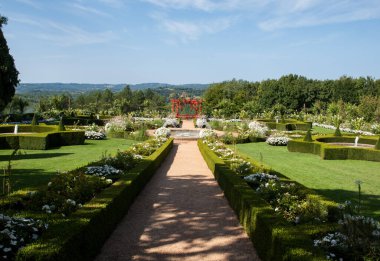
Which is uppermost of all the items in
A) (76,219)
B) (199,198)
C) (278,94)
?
(278,94)

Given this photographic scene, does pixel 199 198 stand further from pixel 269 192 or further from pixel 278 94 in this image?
pixel 278 94

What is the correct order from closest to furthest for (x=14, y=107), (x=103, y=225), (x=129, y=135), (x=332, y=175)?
(x=103, y=225) → (x=332, y=175) → (x=129, y=135) → (x=14, y=107)

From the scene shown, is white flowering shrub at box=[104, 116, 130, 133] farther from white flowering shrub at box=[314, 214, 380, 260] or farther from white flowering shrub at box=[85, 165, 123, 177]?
white flowering shrub at box=[314, 214, 380, 260]

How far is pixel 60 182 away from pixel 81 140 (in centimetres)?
1384

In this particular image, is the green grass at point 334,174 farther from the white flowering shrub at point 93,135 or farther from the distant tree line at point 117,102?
the distant tree line at point 117,102

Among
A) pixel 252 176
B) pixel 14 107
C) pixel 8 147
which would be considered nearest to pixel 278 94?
pixel 14 107

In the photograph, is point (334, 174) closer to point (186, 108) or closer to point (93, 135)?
point (93, 135)

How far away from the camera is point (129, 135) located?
2433cm

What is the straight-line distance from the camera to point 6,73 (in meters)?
25.7

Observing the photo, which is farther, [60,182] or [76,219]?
[60,182]

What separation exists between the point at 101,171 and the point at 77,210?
350cm

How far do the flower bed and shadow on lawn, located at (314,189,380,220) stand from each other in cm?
520

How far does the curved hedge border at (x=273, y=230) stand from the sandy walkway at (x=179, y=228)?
0.29 m

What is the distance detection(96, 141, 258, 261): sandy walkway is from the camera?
216 inches
